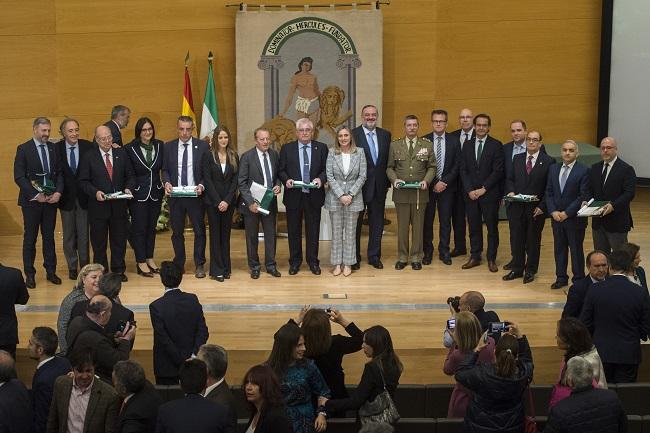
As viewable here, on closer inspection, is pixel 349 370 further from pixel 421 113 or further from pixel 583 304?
pixel 421 113

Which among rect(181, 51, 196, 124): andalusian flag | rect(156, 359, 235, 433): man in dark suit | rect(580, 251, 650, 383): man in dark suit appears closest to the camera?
rect(156, 359, 235, 433): man in dark suit

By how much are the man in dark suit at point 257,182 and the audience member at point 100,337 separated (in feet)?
10.9

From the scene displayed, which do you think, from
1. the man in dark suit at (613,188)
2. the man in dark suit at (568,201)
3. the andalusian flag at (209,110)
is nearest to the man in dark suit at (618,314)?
the man in dark suit at (613,188)

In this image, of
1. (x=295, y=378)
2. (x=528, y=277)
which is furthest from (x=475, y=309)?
(x=528, y=277)

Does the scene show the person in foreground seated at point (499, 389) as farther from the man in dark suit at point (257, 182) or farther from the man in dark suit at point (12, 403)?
the man in dark suit at point (257, 182)

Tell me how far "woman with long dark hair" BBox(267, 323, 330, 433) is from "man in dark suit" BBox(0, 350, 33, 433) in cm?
128

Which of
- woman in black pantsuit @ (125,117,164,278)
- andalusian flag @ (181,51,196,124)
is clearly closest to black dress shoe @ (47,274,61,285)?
woman in black pantsuit @ (125,117,164,278)

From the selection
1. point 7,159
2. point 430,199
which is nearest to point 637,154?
point 430,199

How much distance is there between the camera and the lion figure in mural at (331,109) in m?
12.1

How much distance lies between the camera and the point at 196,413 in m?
5.04

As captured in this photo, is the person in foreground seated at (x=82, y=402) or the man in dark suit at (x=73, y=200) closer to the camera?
the person in foreground seated at (x=82, y=402)

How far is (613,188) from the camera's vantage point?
361 inches

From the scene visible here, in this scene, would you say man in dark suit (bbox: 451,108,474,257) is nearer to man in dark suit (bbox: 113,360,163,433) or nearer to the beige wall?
the beige wall

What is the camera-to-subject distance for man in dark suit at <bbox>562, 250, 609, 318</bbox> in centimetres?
711
